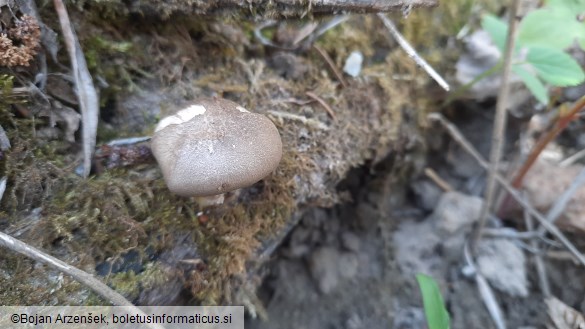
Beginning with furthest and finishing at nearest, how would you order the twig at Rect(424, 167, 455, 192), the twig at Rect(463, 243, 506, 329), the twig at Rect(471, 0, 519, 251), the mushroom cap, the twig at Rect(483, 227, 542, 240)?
the twig at Rect(424, 167, 455, 192) < the twig at Rect(483, 227, 542, 240) < the twig at Rect(463, 243, 506, 329) < the twig at Rect(471, 0, 519, 251) < the mushroom cap

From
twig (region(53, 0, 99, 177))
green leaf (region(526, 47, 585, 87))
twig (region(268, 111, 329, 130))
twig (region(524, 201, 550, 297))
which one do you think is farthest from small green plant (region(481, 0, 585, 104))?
twig (region(53, 0, 99, 177))

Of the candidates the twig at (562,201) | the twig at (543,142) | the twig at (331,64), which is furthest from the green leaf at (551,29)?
the twig at (331,64)

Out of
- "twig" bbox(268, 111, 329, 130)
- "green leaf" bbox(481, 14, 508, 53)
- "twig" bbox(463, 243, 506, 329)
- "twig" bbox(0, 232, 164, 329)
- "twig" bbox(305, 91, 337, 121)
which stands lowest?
"twig" bbox(0, 232, 164, 329)

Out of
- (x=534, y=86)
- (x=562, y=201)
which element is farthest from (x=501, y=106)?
(x=562, y=201)

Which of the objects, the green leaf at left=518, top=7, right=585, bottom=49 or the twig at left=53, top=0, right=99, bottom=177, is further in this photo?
the green leaf at left=518, top=7, right=585, bottom=49

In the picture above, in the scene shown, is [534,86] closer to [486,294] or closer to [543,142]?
[543,142]

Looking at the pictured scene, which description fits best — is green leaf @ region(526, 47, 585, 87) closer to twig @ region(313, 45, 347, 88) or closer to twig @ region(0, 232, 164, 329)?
twig @ region(313, 45, 347, 88)
